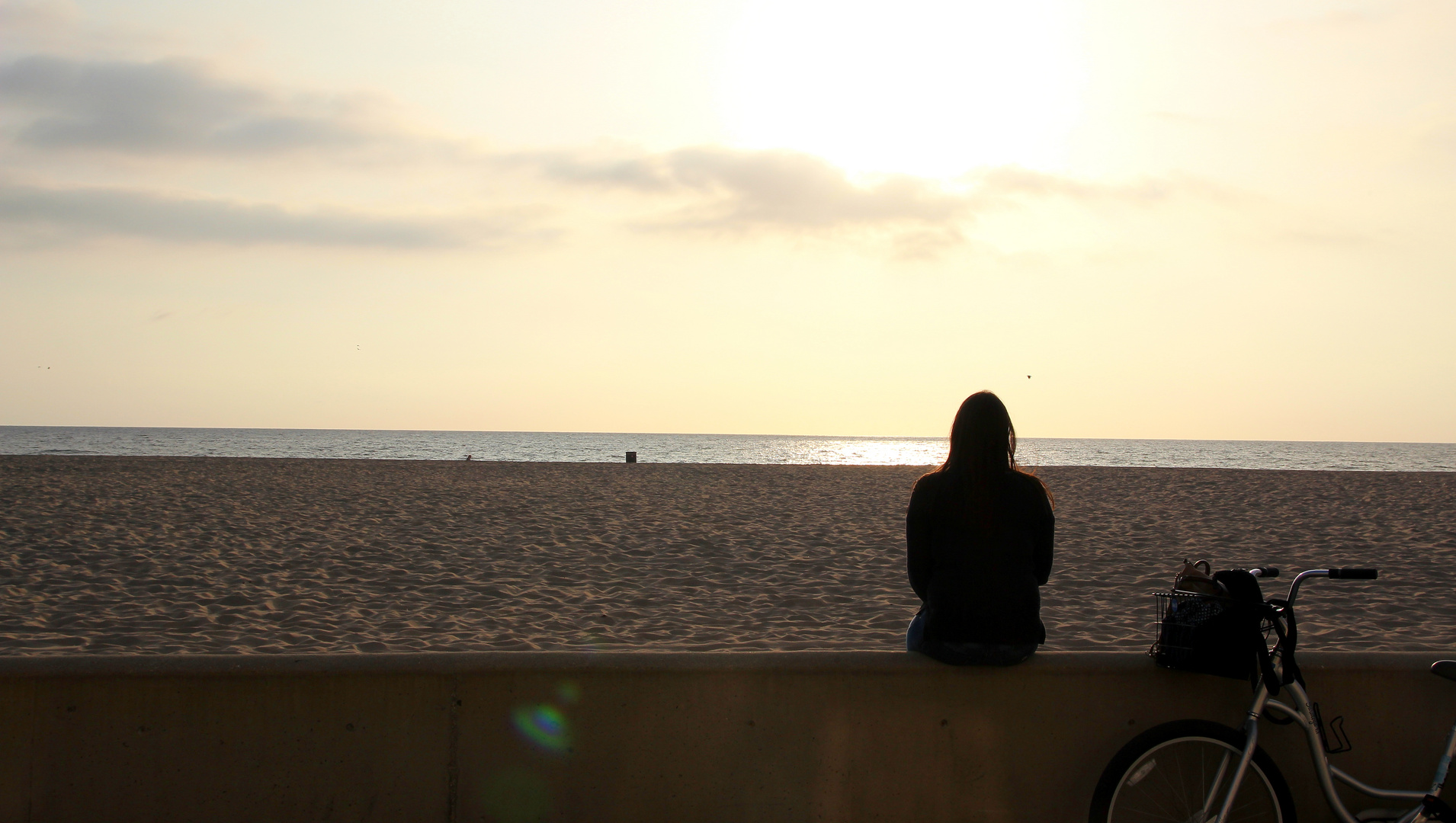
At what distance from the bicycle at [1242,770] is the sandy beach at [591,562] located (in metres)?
4.04

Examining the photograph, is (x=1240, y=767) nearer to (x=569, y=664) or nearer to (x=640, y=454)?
(x=569, y=664)

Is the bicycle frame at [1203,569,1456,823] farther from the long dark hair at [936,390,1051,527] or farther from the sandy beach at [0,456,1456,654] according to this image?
the sandy beach at [0,456,1456,654]

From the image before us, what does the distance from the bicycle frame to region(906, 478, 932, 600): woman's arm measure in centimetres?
112

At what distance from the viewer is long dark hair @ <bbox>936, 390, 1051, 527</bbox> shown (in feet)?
12.4

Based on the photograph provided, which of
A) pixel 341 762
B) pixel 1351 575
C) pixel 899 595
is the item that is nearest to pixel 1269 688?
pixel 1351 575

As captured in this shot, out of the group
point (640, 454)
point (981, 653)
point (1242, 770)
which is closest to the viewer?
point (1242, 770)

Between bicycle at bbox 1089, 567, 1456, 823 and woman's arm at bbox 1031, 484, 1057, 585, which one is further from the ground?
woman's arm at bbox 1031, 484, 1057, 585

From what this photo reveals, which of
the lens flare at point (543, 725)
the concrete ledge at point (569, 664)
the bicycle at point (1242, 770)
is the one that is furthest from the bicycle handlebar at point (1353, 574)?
the lens flare at point (543, 725)

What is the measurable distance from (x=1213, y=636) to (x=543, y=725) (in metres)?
2.28

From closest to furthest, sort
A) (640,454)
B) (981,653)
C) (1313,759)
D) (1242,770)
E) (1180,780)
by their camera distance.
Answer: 1. (1242,770)
2. (1180,780)
3. (1313,759)
4. (981,653)
5. (640,454)

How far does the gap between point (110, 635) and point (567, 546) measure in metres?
6.52

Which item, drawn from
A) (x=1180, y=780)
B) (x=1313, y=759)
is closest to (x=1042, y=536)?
(x=1180, y=780)

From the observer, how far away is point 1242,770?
3385mm

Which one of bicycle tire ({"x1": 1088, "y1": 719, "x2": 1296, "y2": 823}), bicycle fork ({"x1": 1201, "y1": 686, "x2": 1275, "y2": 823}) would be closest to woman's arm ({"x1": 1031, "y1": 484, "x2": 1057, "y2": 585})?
bicycle tire ({"x1": 1088, "y1": 719, "x2": 1296, "y2": 823})
